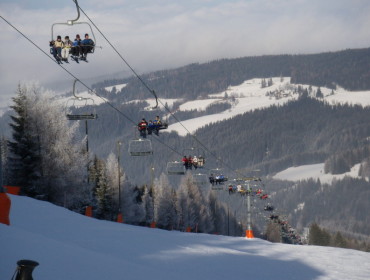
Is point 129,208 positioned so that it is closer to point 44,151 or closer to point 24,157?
point 44,151

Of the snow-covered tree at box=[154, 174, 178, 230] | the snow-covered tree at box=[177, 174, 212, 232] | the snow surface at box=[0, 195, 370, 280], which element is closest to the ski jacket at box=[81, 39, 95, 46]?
the snow surface at box=[0, 195, 370, 280]

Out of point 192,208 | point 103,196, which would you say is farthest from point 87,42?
point 192,208

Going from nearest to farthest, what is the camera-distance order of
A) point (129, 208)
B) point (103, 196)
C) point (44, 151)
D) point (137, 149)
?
1. point (137, 149)
2. point (44, 151)
3. point (103, 196)
4. point (129, 208)

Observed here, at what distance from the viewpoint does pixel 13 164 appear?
1681 inches

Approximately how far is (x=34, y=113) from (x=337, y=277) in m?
30.8

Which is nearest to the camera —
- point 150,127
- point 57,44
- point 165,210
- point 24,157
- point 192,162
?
point 57,44

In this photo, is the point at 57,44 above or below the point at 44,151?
above

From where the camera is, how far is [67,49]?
1808cm

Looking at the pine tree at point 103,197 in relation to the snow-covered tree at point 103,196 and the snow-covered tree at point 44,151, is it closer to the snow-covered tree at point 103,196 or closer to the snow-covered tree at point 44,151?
the snow-covered tree at point 103,196

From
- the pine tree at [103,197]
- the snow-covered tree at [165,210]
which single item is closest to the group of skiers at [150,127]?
the pine tree at [103,197]

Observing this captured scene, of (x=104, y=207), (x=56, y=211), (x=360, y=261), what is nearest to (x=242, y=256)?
(x=360, y=261)

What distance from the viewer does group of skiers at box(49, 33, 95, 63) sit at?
17916 millimetres

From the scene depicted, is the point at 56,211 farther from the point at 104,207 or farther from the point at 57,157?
the point at 104,207

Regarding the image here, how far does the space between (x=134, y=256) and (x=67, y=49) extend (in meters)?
6.77
